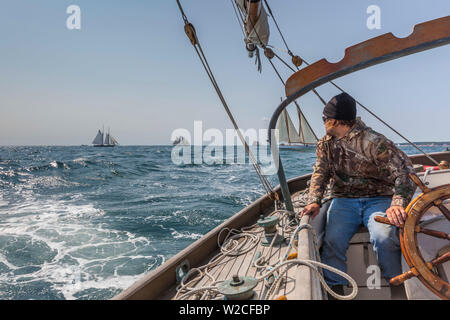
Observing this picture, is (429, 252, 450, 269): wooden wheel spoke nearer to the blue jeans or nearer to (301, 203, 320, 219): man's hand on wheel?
the blue jeans

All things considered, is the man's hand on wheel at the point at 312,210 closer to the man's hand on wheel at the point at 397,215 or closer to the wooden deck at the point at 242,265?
the wooden deck at the point at 242,265

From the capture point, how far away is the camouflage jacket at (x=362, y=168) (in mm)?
1548

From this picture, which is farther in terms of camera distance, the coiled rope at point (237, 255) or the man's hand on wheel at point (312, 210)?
the man's hand on wheel at point (312, 210)

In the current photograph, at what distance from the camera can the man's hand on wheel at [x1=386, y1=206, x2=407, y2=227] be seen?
1.33 meters

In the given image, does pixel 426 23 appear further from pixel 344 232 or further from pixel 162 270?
pixel 162 270

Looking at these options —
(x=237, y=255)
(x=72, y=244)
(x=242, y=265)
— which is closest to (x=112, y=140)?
(x=72, y=244)

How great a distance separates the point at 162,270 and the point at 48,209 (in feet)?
27.5

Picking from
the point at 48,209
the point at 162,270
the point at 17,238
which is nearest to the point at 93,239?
the point at 17,238

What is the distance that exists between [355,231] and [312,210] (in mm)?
311

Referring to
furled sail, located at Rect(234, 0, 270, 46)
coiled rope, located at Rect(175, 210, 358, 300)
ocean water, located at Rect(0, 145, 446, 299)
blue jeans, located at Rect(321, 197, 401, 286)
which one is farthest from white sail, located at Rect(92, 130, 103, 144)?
blue jeans, located at Rect(321, 197, 401, 286)

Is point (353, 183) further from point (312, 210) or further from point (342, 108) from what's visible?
point (342, 108)

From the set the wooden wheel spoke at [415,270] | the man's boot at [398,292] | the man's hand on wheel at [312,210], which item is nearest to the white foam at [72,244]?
the man's hand on wheel at [312,210]

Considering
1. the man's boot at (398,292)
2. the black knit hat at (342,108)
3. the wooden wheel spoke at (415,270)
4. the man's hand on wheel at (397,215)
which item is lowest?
the man's boot at (398,292)
